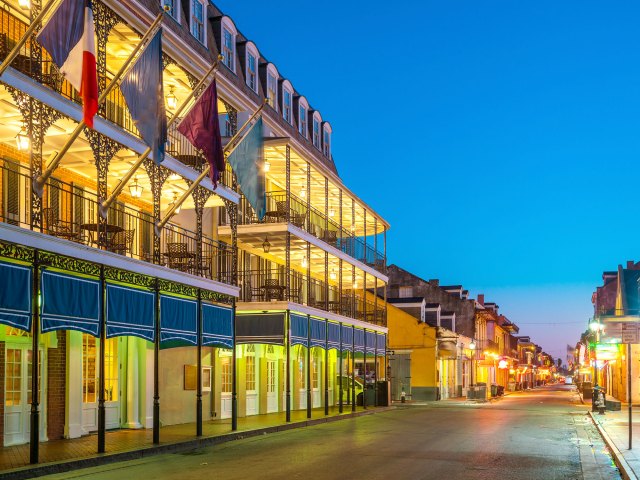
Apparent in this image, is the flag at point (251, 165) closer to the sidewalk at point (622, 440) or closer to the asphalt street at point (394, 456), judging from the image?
the asphalt street at point (394, 456)

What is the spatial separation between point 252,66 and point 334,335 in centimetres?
1165

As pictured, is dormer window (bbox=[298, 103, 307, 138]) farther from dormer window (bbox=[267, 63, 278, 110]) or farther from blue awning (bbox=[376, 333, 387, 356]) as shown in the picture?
blue awning (bbox=[376, 333, 387, 356])

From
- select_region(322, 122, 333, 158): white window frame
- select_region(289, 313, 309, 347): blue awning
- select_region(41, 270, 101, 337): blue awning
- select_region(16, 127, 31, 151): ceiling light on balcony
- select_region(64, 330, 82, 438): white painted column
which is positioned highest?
select_region(322, 122, 333, 158): white window frame

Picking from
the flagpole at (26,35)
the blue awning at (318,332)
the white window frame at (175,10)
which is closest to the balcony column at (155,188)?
the flagpole at (26,35)

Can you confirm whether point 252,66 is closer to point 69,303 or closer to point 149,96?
point 149,96

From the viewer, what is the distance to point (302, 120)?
42.9 meters

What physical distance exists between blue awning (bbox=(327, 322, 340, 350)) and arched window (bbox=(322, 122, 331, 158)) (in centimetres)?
1446

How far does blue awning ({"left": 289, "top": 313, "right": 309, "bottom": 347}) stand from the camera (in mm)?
29297

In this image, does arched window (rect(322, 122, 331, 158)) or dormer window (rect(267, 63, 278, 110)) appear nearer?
dormer window (rect(267, 63, 278, 110))

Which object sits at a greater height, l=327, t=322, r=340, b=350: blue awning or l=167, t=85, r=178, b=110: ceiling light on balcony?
l=167, t=85, r=178, b=110: ceiling light on balcony

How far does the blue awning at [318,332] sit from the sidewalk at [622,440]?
33.1 ft

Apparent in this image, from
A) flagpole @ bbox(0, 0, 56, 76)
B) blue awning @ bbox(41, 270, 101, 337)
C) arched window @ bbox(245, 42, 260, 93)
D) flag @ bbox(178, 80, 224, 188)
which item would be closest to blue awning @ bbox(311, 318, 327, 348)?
arched window @ bbox(245, 42, 260, 93)

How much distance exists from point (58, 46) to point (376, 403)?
27.6 m


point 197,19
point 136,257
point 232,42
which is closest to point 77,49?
point 136,257
